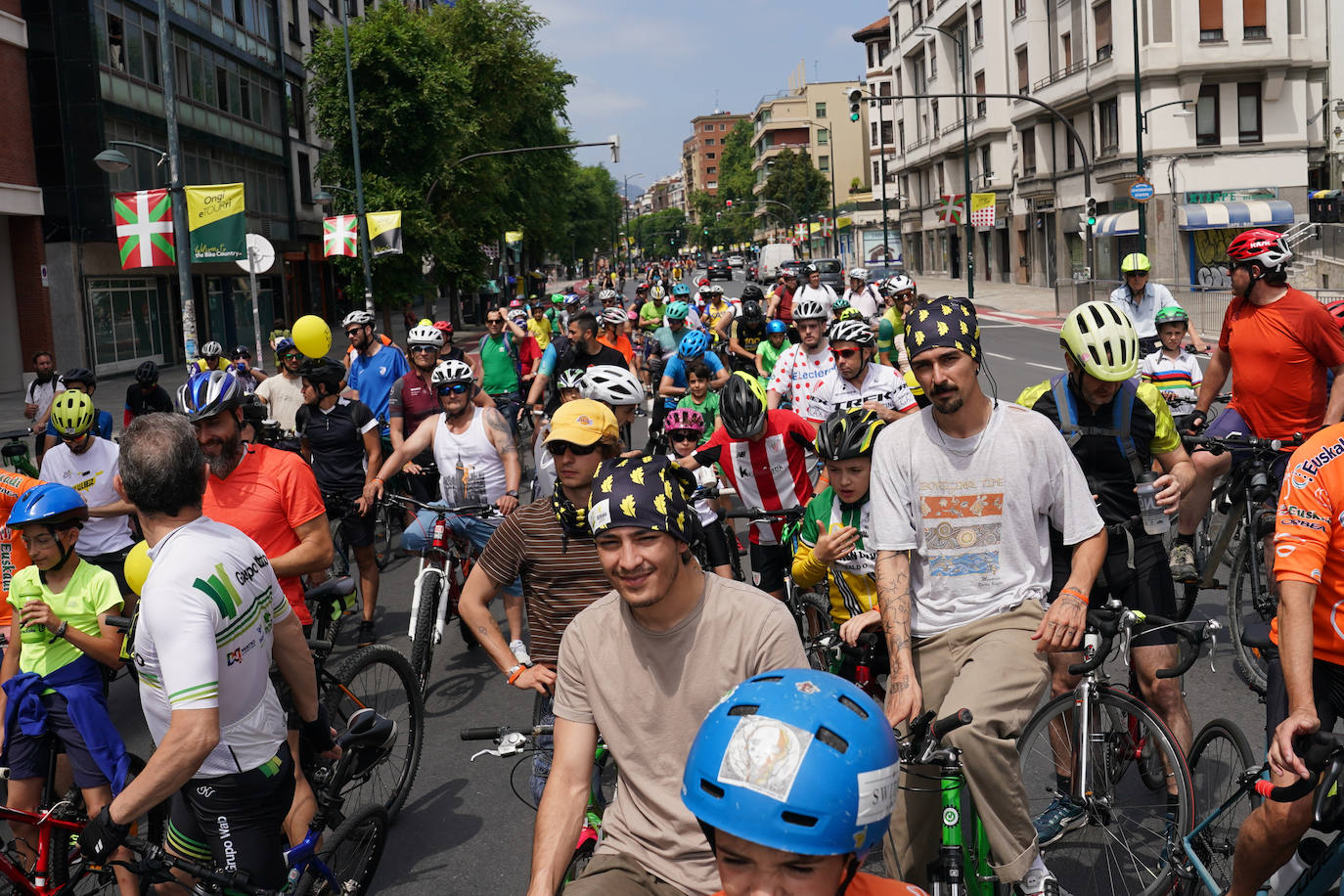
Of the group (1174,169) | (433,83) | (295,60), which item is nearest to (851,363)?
(433,83)

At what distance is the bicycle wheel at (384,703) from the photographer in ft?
18.7

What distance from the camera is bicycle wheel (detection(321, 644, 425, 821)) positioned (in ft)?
18.7

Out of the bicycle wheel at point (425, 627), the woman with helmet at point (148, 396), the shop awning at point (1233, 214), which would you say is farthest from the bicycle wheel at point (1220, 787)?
the shop awning at point (1233, 214)

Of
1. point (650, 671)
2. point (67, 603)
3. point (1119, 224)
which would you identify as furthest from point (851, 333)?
point (1119, 224)

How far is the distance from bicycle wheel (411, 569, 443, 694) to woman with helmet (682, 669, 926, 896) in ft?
16.6

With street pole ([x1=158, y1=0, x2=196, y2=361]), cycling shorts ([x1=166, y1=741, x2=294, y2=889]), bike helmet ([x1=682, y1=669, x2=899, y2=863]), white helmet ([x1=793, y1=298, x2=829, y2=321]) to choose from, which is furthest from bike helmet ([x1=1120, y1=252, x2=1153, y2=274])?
street pole ([x1=158, y1=0, x2=196, y2=361])

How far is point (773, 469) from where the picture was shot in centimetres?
712

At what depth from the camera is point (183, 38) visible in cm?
3931

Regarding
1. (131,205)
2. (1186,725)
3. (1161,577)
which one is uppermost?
(131,205)

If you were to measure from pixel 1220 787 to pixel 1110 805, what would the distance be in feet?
1.70

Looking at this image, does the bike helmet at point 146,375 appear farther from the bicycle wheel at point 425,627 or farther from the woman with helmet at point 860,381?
the woman with helmet at point 860,381

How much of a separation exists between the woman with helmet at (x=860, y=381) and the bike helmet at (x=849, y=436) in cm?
278

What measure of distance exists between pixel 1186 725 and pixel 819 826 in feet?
11.3

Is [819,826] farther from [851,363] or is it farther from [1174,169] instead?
[1174,169]
